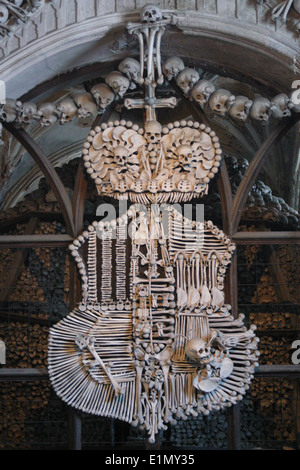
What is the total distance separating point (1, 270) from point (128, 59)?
5.54 ft

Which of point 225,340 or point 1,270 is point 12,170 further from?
point 225,340

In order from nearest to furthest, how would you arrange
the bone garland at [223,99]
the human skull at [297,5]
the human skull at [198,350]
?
the human skull at [198,350] → the human skull at [297,5] → the bone garland at [223,99]

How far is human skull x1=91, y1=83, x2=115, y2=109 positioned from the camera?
4297mm

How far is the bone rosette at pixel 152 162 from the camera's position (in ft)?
14.0

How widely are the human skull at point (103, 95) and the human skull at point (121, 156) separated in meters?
0.25

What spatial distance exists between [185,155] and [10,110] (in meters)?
0.93

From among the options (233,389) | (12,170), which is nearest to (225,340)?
(233,389)

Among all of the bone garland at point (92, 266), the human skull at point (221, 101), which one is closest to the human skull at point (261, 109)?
the human skull at point (221, 101)

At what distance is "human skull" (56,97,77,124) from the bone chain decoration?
0.16 meters

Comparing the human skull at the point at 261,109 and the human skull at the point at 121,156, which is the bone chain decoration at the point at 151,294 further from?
the human skull at the point at 261,109

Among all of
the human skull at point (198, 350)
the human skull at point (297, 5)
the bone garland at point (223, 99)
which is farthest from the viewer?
the bone garland at point (223, 99)

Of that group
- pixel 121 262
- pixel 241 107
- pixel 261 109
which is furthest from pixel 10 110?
pixel 261 109

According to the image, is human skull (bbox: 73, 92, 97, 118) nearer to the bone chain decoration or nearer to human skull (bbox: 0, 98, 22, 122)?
the bone chain decoration

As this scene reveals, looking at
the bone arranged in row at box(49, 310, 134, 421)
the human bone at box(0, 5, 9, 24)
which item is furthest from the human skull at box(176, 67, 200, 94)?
the bone arranged in row at box(49, 310, 134, 421)
